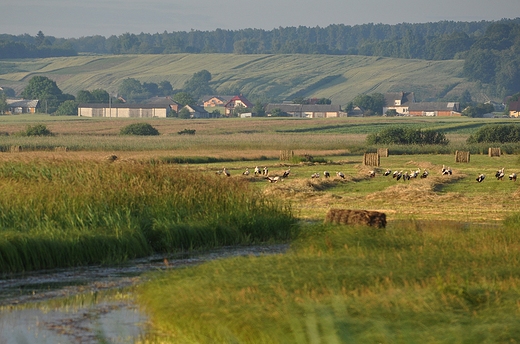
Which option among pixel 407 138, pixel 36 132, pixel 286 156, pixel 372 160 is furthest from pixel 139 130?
pixel 372 160

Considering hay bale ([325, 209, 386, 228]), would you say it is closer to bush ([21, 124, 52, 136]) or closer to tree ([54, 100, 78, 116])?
bush ([21, 124, 52, 136])

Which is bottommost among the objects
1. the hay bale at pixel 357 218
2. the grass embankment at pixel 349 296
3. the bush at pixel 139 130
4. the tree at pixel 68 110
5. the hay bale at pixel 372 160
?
the tree at pixel 68 110

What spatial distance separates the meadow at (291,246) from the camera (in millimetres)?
13023

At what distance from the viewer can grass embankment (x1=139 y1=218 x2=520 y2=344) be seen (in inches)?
480

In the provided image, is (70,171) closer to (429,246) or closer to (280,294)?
(429,246)

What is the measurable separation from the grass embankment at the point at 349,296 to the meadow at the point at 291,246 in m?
0.03

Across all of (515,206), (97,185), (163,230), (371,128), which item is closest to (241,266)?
(163,230)

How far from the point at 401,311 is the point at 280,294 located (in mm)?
2217

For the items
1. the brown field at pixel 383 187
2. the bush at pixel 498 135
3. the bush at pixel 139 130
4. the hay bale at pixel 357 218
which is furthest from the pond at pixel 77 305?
the bush at pixel 139 130

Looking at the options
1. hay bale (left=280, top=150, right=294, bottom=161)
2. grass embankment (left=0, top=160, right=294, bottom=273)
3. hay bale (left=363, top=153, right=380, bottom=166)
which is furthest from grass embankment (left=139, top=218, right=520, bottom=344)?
hay bale (left=280, top=150, right=294, bottom=161)

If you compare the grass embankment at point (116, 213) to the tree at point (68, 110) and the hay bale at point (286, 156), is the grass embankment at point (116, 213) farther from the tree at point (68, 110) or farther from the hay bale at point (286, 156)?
the tree at point (68, 110)

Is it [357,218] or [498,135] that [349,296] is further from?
[498,135]

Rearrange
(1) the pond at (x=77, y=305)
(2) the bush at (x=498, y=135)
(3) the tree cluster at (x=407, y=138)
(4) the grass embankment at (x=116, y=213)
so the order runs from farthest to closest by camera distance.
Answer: (2) the bush at (x=498, y=135) → (3) the tree cluster at (x=407, y=138) → (4) the grass embankment at (x=116, y=213) → (1) the pond at (x=77, y=305)

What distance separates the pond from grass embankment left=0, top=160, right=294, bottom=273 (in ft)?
2.08
